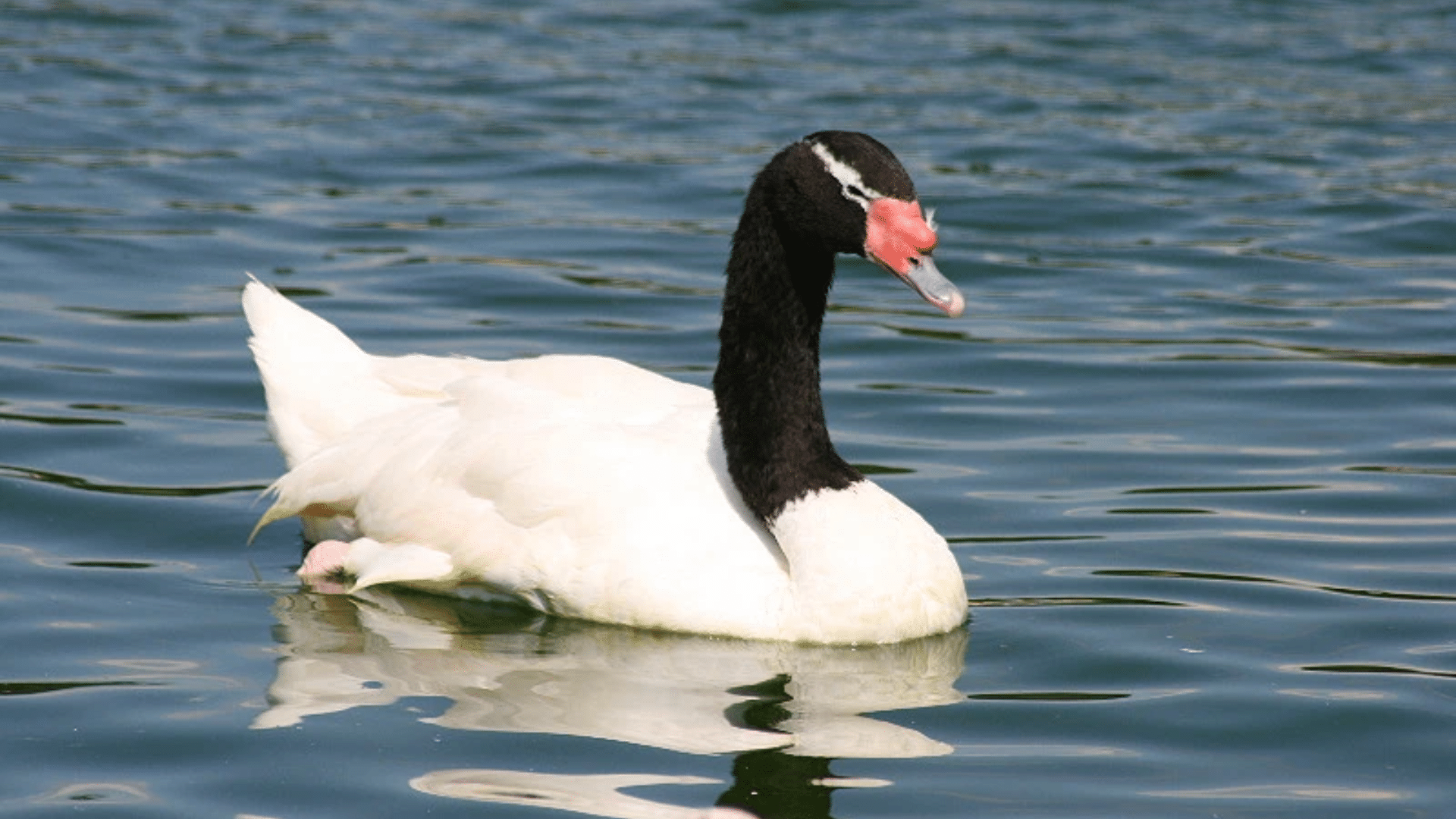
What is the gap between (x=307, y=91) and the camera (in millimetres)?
17062

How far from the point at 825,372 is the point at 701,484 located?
11.2 ft

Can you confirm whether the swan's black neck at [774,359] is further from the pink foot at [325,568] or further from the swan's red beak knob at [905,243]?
the pink foot at [325,568]

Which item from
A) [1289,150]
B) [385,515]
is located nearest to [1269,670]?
[385,515]

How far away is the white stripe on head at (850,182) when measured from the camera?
266 inches

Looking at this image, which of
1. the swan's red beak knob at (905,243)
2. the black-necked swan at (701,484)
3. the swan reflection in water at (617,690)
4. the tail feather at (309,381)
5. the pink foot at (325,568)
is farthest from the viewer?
the tail feather at (309,381)

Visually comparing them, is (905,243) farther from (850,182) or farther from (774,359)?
(774,359)

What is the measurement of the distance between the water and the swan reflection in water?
2cm

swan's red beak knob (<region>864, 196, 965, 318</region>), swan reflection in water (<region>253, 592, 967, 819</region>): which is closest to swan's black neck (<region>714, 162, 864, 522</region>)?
swan's red beak knob (<region>864, 196, 965, 318</region>)

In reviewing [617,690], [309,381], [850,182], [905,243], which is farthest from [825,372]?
[617,690]

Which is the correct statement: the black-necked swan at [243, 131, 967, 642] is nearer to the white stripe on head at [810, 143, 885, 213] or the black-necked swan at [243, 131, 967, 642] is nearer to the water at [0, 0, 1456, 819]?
the white stripe on head at [810, 143, 885, 213]

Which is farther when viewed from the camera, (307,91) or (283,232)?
(307,91)

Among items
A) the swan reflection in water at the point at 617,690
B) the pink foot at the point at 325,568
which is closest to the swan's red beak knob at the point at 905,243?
the swan reflection in water at the point at 617,690

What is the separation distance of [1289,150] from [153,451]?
8985 mm

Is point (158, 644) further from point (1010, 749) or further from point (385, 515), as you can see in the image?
point (1010, 749)
